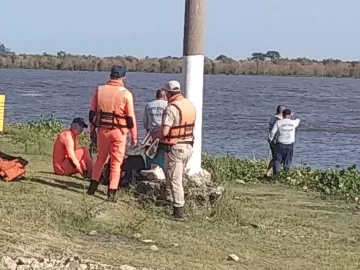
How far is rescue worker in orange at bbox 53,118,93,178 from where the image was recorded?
537 inches

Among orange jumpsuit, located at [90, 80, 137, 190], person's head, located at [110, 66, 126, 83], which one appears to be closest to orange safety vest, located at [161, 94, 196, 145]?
orange jumpsuit, located at [90, 80, 137, 190]

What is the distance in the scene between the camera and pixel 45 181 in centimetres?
1272

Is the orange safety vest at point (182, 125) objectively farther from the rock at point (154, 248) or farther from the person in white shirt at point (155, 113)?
the person in white shirt at point (155, 113)

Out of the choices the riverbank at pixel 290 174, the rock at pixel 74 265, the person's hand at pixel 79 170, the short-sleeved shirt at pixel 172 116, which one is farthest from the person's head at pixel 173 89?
the riverbank at pixel 290 174

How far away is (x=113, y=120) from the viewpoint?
11.7m

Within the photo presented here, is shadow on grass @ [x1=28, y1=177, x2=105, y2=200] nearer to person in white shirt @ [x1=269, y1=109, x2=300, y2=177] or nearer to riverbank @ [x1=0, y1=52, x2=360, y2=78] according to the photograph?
person in white shirt @ [x1=269, y1=109, x2=300, y2=177]

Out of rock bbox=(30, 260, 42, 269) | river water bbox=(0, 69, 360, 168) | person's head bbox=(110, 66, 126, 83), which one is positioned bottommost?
river water bbox=(0, 69, 360, 168)

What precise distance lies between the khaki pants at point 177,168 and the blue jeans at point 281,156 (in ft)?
25.7

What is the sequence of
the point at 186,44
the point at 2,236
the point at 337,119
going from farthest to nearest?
the point at 337,119 < the point at 186,44 < the point at 2,236

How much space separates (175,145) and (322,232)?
260 centimetres

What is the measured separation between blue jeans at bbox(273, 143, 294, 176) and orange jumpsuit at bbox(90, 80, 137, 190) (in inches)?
319

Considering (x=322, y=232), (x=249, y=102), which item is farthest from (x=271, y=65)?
(x=322, y=232)

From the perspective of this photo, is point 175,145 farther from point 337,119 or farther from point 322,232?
point 337,119

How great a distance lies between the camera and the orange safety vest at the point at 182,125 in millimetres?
11680
